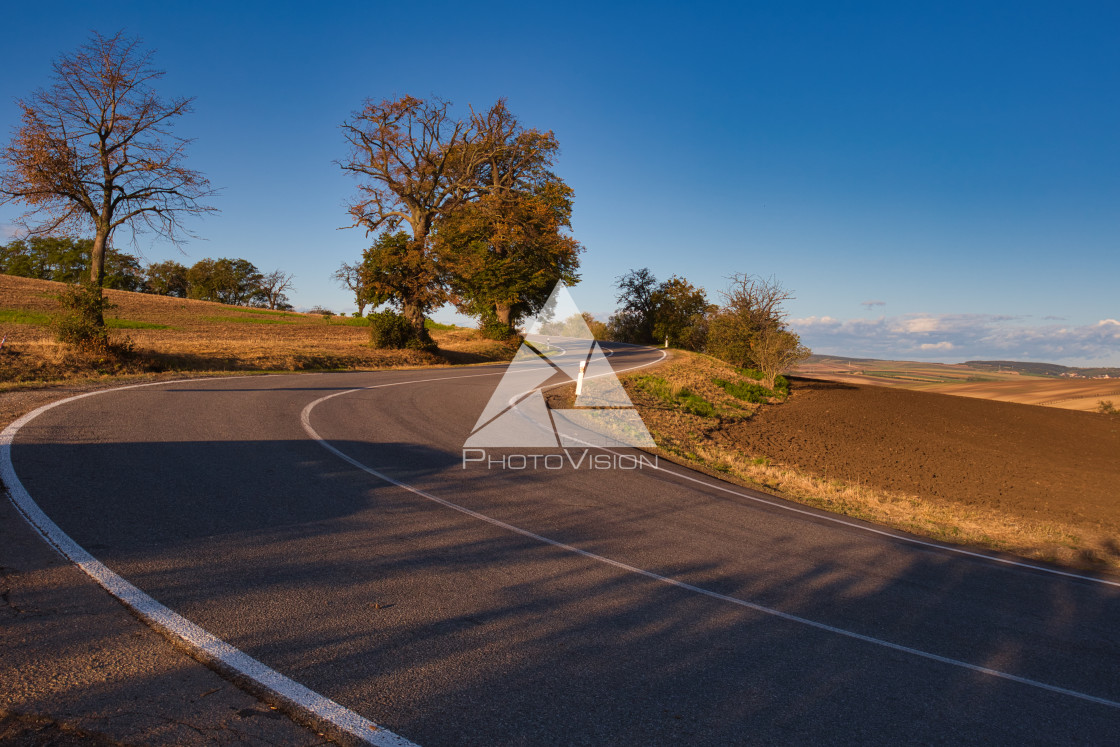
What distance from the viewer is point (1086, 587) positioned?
6363mm

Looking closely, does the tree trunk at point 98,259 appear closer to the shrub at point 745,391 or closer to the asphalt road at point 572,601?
the asphalt road at point 572,601

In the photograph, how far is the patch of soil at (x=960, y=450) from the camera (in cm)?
1323

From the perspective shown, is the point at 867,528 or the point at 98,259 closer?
the point at 867,528

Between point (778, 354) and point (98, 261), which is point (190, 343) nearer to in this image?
point (98, 261)

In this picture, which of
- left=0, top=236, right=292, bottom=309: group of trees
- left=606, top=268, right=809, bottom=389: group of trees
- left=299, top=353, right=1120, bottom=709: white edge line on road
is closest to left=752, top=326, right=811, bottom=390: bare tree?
left=606, top=268, right=809, bottom=389: group of trees

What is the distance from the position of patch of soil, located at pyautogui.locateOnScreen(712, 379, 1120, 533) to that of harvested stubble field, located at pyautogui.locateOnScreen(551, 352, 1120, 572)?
0.06 meters

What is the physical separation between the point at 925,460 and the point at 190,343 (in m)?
27.0

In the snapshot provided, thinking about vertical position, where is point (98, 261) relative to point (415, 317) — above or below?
above

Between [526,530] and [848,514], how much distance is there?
5859 millimetres

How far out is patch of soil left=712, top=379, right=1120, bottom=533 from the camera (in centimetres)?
1323

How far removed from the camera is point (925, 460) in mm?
17203

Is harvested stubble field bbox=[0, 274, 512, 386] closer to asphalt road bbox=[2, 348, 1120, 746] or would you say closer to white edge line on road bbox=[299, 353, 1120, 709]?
asphalt road bbox=[2, 348, 1120, 746]

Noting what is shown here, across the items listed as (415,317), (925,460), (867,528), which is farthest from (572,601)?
(415,317)

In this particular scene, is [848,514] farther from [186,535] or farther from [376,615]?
[186,535]
